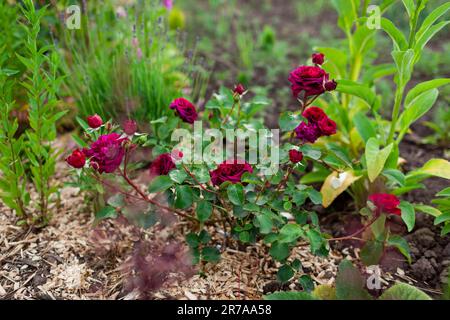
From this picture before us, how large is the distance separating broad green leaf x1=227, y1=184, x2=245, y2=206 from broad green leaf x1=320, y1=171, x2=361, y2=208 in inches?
21.1

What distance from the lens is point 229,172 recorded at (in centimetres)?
168

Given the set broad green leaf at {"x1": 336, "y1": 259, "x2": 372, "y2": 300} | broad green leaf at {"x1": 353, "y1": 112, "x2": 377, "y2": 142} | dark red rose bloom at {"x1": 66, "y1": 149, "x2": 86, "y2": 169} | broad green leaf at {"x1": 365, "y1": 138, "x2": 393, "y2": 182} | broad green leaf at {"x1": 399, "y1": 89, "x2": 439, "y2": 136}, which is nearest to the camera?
dark red rose bloom at {"x1": 66, "y1": 149, "x2": 86, "y2": 169}

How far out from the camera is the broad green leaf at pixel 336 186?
207 centimetres

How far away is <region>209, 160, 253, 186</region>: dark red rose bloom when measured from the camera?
66.1 inches

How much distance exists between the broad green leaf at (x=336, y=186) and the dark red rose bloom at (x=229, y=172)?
1.85 feet

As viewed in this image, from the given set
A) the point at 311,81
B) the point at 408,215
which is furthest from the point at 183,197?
the point at 408,215

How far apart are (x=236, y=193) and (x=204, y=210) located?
0.51ft

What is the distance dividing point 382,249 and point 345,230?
0.42m

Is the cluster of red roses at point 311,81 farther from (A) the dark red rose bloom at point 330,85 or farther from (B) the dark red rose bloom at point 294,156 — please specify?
(B) the dark red rose bloom at point 294,156

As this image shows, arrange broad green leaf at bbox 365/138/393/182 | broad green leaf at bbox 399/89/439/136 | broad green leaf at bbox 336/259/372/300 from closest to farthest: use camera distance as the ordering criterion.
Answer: broad green leaf at bbox 336/259/372/300
broad green leaf at bbox 365/138/393/182
broad green leaf at bbox 399/89/439/136

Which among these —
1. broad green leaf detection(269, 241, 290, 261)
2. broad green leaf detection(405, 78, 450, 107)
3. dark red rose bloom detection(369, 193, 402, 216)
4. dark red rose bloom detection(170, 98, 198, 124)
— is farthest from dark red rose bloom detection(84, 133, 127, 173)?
broad green leaf detection(405, 78, 450, 107)

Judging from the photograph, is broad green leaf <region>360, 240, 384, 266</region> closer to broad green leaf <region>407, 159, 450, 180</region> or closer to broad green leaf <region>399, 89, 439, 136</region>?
broad green leaf <region>407, 159, 450, 180</region>
